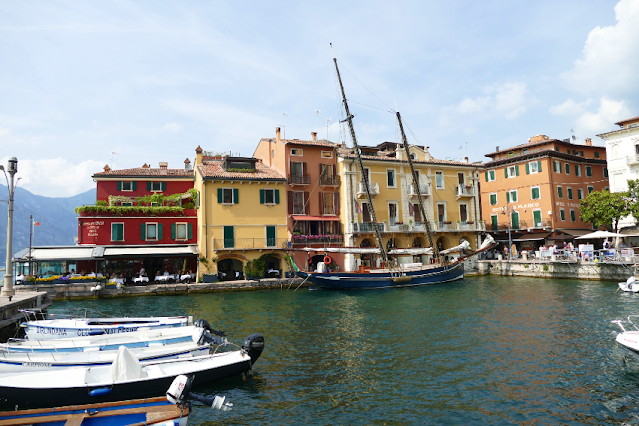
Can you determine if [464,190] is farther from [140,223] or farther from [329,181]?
[140,223]

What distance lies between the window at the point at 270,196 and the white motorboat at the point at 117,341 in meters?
25.1

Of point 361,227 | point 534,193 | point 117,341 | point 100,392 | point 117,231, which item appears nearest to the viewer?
point 100,392

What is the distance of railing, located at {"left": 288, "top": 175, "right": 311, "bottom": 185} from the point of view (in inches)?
1590

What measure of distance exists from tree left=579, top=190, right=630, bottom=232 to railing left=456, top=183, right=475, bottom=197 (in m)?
11.3

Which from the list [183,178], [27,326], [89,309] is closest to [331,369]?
[27,326]

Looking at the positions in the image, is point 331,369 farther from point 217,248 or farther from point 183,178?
point 183,178

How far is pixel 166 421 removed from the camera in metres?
7.03

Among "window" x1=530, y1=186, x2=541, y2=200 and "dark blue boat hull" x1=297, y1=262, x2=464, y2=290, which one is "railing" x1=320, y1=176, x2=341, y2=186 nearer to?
"dark blue boat hull" x1=297, y1=262, x2=464, y2=290

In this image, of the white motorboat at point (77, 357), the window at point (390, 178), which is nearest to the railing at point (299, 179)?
the window at point (390, 178)

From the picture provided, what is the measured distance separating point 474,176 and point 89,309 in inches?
1617

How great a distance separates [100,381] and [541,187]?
48285mm

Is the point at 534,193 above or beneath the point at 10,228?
above

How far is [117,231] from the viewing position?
120 ft

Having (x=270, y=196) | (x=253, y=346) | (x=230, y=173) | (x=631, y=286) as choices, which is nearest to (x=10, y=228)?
(x=253, y=346)
